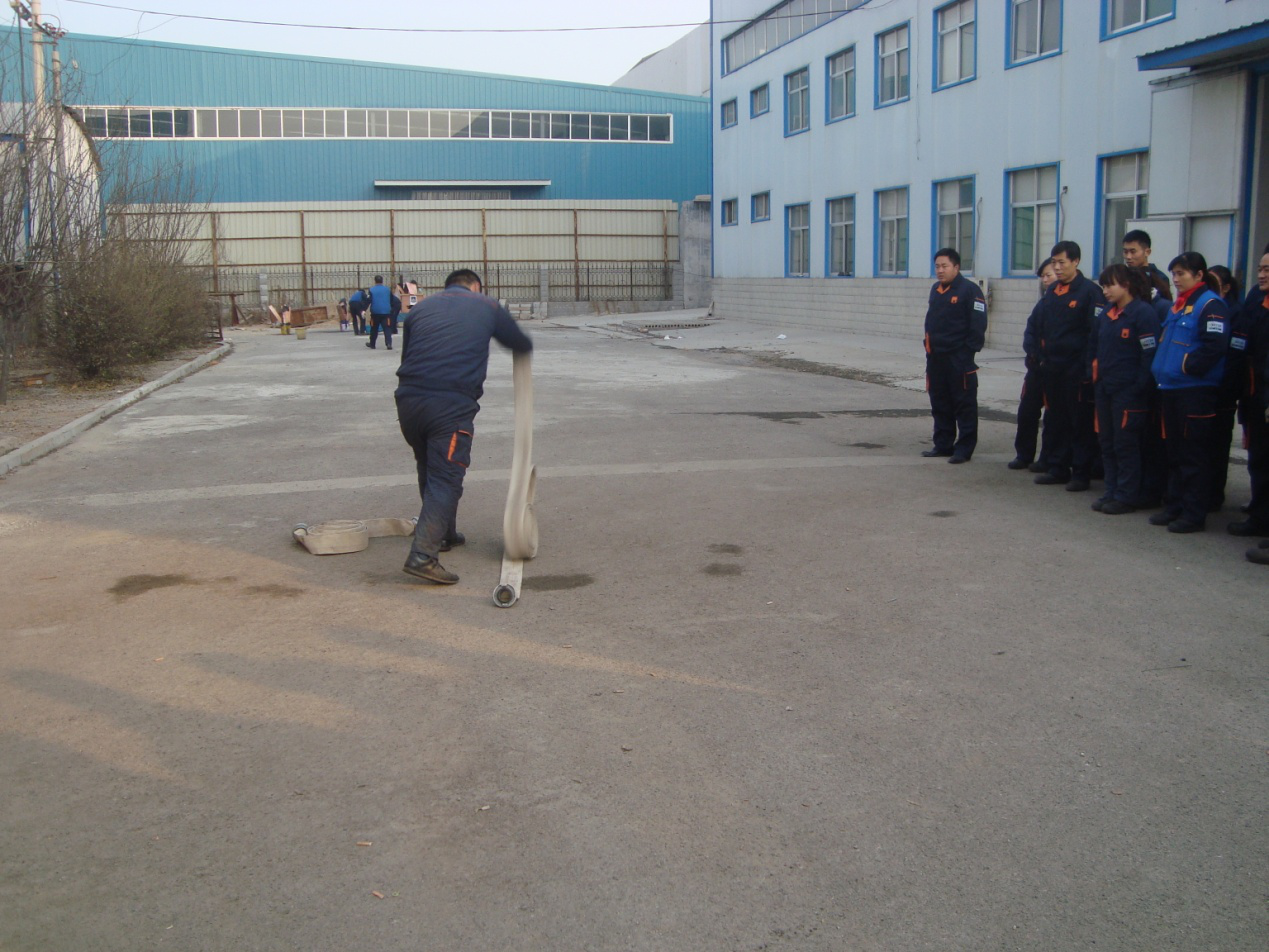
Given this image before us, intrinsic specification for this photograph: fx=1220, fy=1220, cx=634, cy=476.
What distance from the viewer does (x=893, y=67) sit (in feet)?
90.1

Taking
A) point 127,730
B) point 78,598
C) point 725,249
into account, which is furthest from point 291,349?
point 127,730

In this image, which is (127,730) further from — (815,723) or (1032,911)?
(1032,911)

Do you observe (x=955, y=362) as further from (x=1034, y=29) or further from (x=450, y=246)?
(x=450, y=246)

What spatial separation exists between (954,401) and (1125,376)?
8.23 ft

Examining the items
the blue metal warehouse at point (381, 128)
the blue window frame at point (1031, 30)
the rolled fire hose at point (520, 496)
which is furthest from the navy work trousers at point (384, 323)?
the blue metal warehouse at point (381, 128)

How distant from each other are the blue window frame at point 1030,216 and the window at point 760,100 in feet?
42.7

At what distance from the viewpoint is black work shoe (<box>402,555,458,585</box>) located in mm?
6617

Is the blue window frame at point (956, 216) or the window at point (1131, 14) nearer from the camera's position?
the window at point (1131, 14)

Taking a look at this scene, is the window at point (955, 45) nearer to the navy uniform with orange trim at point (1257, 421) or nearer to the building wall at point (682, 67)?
the navy uniform with orange trim at point (1257, 421)

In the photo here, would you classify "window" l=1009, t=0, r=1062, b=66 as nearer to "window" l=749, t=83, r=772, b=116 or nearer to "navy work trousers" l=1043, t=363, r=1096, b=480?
"window" l=749, t=83, r=772, b=116

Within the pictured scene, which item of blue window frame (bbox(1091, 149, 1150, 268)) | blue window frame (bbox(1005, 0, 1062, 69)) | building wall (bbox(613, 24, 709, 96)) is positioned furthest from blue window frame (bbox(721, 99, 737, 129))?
building wall (bbox(613, 24, 709, 96))

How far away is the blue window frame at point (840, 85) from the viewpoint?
2952 centimetres

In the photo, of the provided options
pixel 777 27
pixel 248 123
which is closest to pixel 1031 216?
pixel 777 27

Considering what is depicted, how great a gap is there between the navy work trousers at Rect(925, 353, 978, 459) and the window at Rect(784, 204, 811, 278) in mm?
22277
